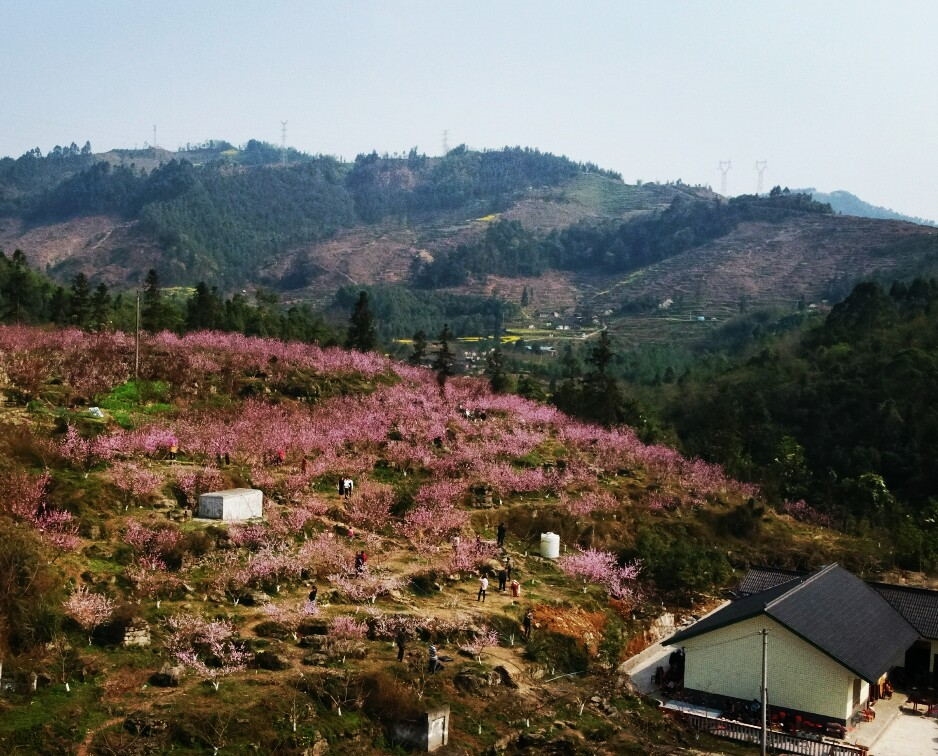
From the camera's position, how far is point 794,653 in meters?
21.8

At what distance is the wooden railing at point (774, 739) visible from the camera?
1916 centimetres

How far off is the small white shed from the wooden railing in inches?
465

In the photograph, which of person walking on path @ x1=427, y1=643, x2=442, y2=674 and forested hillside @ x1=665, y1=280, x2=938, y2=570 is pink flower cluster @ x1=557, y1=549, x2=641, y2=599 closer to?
person walking on path @ x1=427, y1=643, x2=442, y2=674

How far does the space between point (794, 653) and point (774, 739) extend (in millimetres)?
2522

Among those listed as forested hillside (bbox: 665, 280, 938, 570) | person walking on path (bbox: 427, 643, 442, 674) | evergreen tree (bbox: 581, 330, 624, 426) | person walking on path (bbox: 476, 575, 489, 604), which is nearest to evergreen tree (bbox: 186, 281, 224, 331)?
evergreen tree (bbox: 581, 330, 624, 426)

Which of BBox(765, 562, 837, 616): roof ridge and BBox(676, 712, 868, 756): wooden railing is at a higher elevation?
BBox(765, 562, 837, 616): roof ridge

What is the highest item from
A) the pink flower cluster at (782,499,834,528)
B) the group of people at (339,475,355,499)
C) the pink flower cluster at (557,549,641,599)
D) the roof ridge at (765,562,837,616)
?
the group of people at (339,475,355,499)

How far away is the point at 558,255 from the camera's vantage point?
176 m

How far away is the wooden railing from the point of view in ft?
62.8

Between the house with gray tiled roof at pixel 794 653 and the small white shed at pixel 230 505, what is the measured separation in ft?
36.6

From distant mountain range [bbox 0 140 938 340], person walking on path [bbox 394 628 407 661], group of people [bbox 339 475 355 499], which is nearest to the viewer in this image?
person walking on path [bbox 394 628 407 661]

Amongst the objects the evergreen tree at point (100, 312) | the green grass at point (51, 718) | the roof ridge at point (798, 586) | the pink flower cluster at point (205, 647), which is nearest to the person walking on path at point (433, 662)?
the pink flower cluster at point (205, 647)

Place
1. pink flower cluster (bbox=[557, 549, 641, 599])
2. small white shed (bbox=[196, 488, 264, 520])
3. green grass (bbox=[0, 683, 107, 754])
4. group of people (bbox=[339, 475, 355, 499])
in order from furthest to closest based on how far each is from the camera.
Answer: group of people (bbox=[339, 475, 355, 499]) → pink flower cluster (bbox=[557, 549, 641, 599]) → small white shed (bbox=[196, 488, 264, 520]) → green grass (bbox=[0, 683, 107, 754])

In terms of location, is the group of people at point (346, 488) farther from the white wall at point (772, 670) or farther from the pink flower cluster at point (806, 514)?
the pink flower cluster at point (806, 514)
